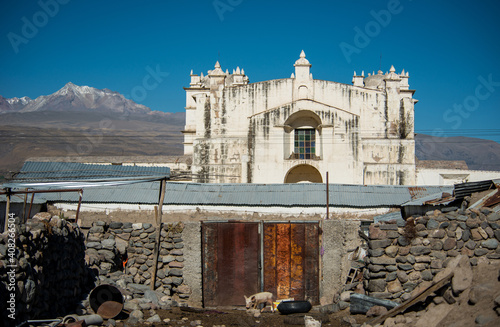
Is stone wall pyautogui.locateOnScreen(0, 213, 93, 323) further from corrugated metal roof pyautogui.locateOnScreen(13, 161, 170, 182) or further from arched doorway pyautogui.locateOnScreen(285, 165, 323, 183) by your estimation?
arched doorway pyautogui.locateOnScreen(285, 165, 323, 183)

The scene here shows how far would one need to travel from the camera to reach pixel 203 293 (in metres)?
13.7

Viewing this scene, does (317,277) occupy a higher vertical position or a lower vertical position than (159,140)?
lower

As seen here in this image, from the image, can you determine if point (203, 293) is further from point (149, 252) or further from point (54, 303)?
point (54, 303)

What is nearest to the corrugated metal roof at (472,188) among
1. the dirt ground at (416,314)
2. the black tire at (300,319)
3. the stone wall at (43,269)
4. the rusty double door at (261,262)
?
the dirt ground at (416,314)

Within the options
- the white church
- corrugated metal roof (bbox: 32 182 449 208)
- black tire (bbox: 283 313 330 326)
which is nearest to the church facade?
the white church

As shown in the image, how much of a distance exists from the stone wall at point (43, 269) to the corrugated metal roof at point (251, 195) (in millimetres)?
8219

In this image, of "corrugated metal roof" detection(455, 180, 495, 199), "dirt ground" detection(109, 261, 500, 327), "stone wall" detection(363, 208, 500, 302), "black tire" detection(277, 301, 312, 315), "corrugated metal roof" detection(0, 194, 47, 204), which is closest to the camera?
"dirt ground" detection(109, 261, 500, 327)

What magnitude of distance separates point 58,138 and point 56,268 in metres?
141

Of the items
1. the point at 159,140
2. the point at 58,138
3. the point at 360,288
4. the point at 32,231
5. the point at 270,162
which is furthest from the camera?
the point at 159,140

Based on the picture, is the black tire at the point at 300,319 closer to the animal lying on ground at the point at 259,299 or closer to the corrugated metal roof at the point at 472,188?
the animal lying on ground at the point at 259,299

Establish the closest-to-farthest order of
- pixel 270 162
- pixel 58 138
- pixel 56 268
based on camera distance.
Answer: pixel 56 268 < pixel 270 162 < pixel 58 138

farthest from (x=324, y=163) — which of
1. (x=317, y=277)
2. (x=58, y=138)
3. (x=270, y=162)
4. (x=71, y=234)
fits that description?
(x=58, y=138)

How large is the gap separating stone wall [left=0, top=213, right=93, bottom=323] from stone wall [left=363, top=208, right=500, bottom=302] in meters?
6.74

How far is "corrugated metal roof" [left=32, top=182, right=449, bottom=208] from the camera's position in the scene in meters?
20.3
